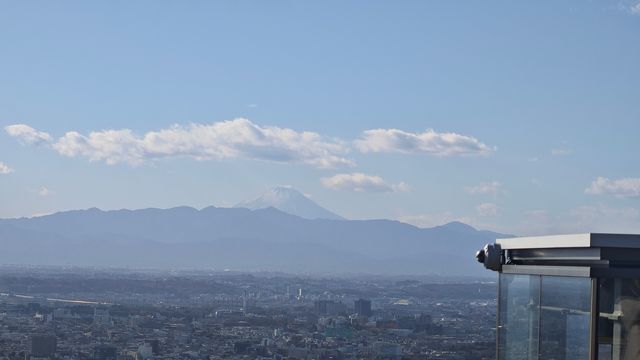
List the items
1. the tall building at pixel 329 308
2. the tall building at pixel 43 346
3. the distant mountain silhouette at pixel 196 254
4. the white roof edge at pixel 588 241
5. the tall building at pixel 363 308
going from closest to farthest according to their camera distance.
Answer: the white roof edge at pixel 588 241, the tall building at pixel 43 346, the tall building at pixel 363 308, the tall building at pixel 329 308, the distant mountain silhouette at pixel 196 254

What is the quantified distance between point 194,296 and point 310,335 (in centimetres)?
3495

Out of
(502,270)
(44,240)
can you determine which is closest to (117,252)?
(44,240)

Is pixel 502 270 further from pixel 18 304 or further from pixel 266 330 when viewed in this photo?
pixel 18 304

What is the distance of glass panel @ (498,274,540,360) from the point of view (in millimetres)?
6031

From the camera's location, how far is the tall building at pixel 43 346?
4004 centimetres

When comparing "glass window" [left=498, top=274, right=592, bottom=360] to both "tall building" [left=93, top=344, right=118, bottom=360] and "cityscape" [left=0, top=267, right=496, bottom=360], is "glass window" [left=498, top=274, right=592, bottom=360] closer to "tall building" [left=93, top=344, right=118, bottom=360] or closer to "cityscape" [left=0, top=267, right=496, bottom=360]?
"cityscape" [left=0, top=267, right=496, bottom=360]

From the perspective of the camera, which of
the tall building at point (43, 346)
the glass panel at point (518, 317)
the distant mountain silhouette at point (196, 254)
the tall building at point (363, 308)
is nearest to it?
the glass panel at point (518, 317)

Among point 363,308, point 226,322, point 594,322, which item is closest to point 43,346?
point 226,322

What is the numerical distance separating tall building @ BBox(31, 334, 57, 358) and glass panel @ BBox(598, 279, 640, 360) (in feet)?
117

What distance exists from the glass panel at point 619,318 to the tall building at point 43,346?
117 feet

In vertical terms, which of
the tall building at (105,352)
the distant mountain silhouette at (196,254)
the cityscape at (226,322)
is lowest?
the tall building at (105,352)

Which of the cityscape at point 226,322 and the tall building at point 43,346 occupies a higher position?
the cityscape at point 226,322

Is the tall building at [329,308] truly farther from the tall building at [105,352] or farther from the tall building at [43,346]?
the tall building at [105,352]

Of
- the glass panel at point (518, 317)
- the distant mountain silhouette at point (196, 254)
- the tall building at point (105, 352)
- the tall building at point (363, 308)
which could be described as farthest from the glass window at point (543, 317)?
the distant mountain silhouette at point (196, 254)
